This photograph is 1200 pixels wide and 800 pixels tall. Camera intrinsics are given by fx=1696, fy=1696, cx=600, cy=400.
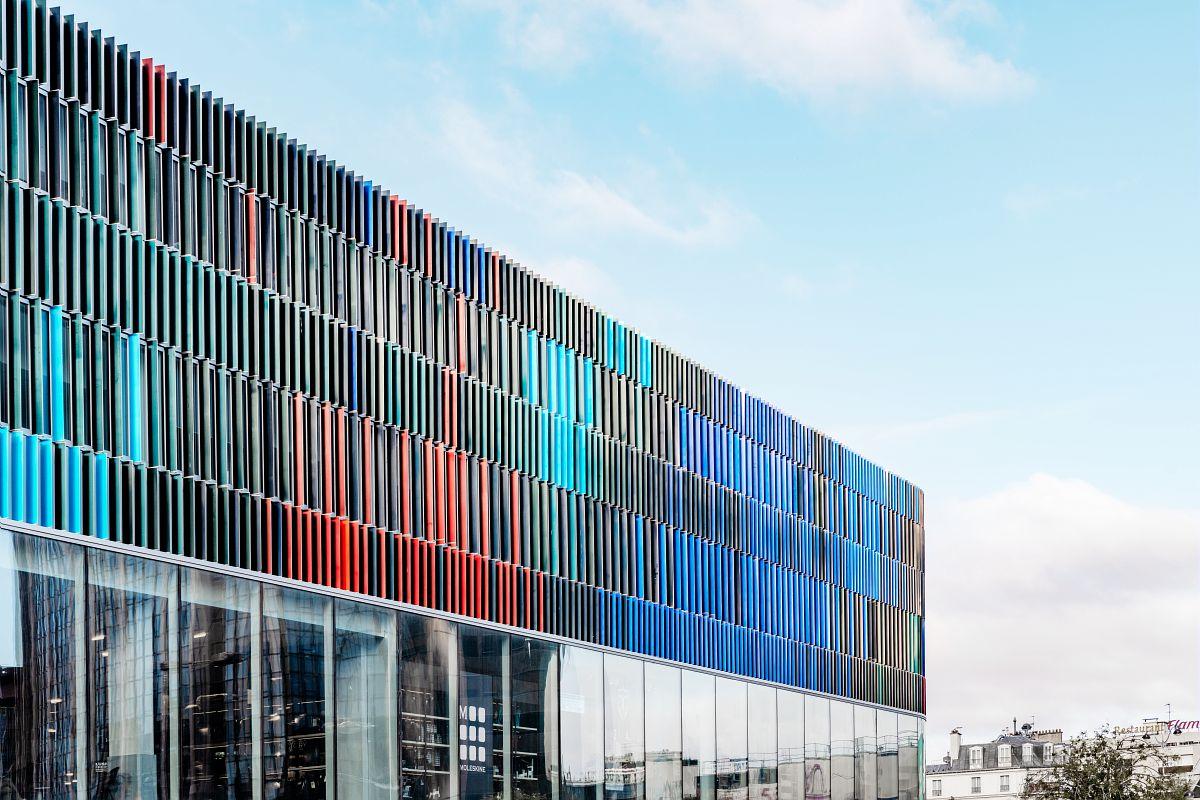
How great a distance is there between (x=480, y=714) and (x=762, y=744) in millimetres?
17761

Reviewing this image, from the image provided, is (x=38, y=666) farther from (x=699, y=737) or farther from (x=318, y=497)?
(x=699, y=737)

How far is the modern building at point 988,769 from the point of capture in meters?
160

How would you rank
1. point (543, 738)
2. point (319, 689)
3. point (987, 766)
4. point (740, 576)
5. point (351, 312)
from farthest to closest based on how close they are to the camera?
point (987, 766) < point (740, 576) < point (543, 738) < point (351, 312) < point (319, 689)

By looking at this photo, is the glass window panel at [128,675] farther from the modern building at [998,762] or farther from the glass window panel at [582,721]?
the modern building at [998,762]

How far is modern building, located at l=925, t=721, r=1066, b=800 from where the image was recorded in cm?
15988

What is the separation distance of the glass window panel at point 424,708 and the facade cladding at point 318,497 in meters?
0.08

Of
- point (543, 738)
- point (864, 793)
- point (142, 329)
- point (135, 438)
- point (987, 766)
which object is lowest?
point (987, 766)

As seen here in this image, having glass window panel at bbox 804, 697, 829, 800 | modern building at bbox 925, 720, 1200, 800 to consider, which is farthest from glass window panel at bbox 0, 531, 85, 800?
modern building at bbox 925, 720, 1200, 800

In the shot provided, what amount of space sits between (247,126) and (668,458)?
815 inches

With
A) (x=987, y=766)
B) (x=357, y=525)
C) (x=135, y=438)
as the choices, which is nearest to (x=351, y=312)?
(x=357, y=525)

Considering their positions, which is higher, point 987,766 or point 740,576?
point 740,576

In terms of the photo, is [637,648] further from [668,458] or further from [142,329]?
[142,329]

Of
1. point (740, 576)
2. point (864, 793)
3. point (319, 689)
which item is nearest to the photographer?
point (319, 689)

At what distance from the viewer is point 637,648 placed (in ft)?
164
